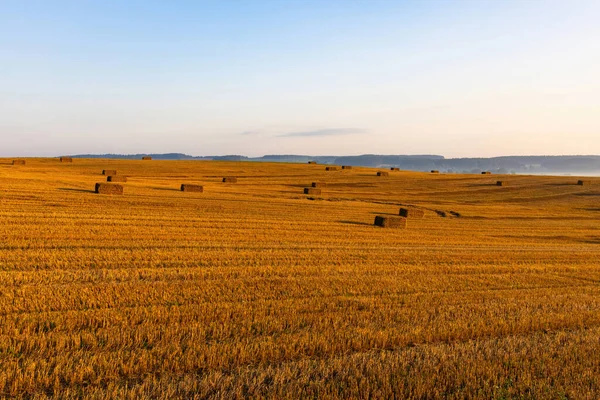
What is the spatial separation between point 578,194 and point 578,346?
145ft

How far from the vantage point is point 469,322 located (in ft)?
26.7

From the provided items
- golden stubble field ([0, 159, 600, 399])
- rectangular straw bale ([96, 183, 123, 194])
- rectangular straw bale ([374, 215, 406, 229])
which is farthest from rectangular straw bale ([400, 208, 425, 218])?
rectangular straw bale ([96, 183, 123, 194])

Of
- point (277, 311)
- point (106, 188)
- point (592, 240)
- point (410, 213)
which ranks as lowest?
point (592, 240)

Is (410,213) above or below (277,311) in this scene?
above

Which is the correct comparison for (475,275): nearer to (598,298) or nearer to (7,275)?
(598,298)

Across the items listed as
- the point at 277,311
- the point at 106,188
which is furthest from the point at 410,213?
the point at 277,311

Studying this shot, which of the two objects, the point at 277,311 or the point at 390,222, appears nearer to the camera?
the point at 277,311

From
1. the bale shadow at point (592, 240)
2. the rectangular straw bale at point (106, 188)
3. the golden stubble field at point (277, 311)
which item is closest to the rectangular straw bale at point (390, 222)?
the golden stubble field at point (277, 311)

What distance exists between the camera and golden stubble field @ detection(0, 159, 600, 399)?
17.9ft

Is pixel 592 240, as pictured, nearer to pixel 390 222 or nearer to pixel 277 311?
pixel 390 222

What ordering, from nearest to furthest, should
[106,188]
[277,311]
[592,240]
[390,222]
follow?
[277,311] < [390,222] < [592,240] < [106,188]

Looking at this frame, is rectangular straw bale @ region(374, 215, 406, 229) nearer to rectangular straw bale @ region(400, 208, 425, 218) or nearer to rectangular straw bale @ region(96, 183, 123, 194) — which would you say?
rectangular straw bale @ region(400, 208, 425, 218)

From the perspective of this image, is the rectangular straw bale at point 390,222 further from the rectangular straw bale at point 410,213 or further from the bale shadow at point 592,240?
the bale shadow at point 592,240

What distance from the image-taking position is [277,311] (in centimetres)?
814
